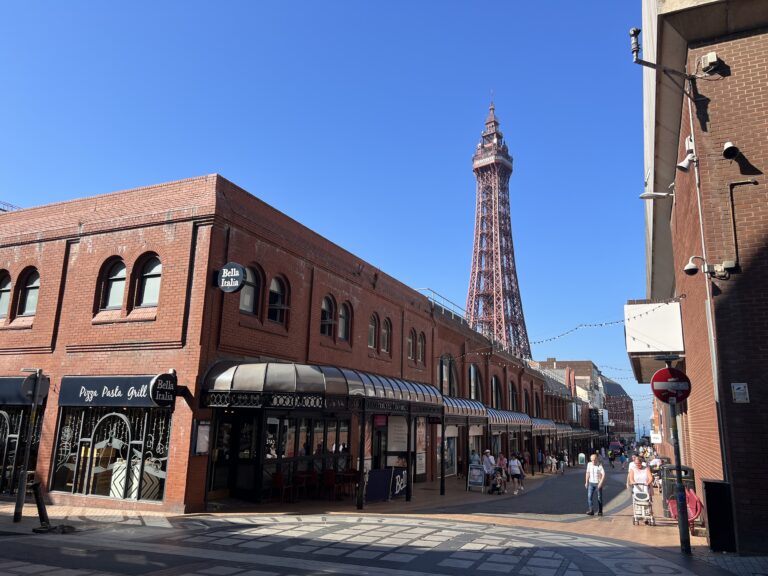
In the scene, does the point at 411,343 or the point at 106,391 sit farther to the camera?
the point at 411,343

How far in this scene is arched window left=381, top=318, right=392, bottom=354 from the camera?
23.3m

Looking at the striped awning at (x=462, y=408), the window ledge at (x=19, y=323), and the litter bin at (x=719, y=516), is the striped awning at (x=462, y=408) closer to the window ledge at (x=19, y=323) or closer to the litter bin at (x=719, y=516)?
the litter bin at (x=719, y=516)

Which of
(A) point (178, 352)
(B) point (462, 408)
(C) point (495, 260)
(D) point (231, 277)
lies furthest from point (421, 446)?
(C) point (495, 260)

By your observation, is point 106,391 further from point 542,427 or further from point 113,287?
point 542,427

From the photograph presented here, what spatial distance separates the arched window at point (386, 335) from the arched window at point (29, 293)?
40.0 ft

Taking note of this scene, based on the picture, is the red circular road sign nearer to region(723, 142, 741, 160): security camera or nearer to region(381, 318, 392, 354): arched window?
region(723, 142, 741, 160): security camera

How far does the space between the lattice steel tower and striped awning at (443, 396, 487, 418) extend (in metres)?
62.9

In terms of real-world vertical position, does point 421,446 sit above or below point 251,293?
below

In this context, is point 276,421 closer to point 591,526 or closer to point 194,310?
point 194,310

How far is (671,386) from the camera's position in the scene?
364 inches

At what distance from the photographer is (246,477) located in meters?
14.7

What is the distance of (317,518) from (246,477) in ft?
9.49

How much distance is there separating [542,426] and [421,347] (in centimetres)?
1660

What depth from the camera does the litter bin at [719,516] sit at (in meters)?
8.38
